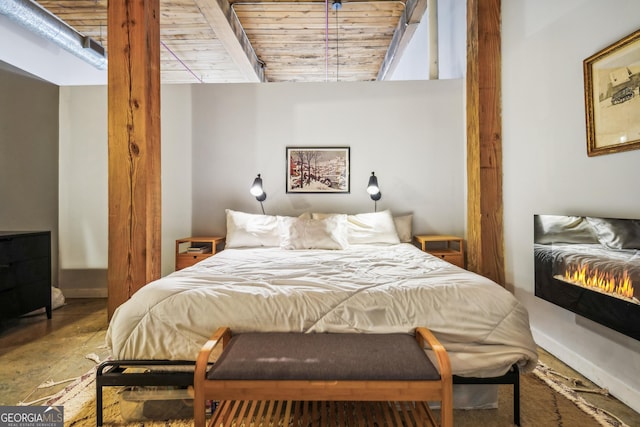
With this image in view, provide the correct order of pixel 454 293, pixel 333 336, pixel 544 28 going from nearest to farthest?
pixel 333 336, pixel 454 293, pixel 544 28

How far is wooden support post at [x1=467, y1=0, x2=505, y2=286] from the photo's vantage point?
2.64 meters

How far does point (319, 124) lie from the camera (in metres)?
3.43

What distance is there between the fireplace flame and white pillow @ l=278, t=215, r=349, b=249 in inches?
63.0

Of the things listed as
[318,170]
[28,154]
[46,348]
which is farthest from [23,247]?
[318,170]

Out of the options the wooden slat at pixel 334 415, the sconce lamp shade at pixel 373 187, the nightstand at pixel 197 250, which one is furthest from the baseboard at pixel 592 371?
the nightstand at pixel 197 250

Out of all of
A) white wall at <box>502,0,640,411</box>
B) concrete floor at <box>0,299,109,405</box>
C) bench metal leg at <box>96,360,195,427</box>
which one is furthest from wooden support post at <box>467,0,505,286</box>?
concrete floor at <box>0,299,109,405</box>

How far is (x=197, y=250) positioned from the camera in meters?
3.07

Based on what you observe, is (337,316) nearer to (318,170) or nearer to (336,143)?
(318,170)

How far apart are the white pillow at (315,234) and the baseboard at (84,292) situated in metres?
2.16

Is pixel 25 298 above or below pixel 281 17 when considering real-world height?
below

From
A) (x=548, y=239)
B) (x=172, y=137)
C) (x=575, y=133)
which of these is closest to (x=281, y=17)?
(x=172, y=137)

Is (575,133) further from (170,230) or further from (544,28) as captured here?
(170,230)

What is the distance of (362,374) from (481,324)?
63 cm

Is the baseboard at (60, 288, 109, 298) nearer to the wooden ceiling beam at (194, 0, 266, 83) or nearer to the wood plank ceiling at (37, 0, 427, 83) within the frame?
the wood plank ceiling at (37, 0, 427, 83)
